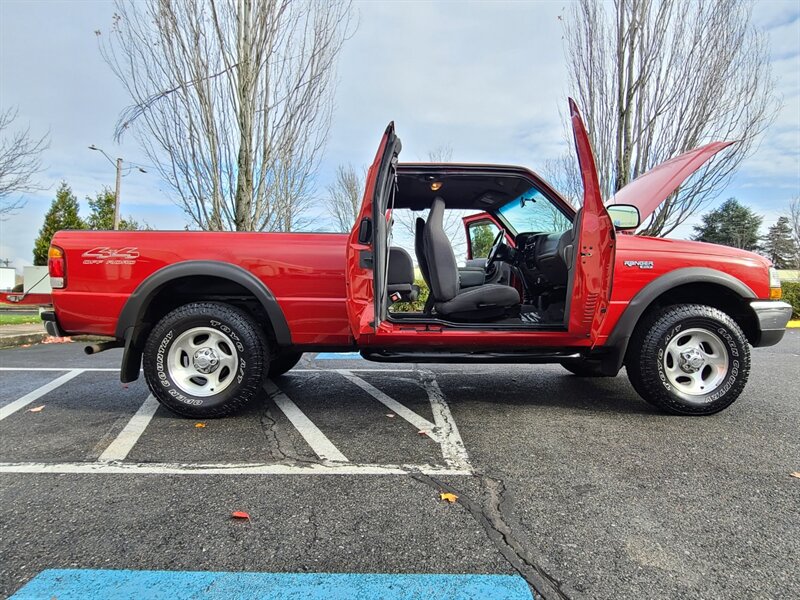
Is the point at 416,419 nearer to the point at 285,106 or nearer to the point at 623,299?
the point at 623,299

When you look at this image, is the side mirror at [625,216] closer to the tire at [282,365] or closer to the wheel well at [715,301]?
the wheel well at [715,301]

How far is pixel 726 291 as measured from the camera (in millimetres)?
3445

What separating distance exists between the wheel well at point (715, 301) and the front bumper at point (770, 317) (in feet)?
0.12

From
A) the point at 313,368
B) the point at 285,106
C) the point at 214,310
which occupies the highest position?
the point at 285,106

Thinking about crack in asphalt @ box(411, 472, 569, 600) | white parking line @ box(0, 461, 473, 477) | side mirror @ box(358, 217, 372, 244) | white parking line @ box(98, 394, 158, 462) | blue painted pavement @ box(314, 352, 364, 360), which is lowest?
blue painted pavement @ box(314, 352, 364, 360)

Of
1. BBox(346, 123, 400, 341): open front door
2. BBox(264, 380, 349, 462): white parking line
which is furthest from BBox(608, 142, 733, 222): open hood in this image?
BBox(264, 380, 349, 462): white parking line

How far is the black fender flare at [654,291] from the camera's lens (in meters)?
3.27

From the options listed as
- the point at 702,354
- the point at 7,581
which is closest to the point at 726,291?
the point at 702,354

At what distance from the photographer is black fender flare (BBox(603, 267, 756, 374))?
3273 millimetres

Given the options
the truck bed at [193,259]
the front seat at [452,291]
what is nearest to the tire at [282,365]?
the truck bed at [193,259]

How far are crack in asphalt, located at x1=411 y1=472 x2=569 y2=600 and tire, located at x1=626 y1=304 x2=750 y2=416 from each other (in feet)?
5.61

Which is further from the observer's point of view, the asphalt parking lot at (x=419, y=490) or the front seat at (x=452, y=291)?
the front seat at (x=452, y=291)

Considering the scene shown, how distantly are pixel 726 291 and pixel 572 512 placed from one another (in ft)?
8.00

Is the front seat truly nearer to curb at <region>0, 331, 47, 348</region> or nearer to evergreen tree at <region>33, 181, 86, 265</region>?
curb at <region>0, 331, 47, 348</region>
